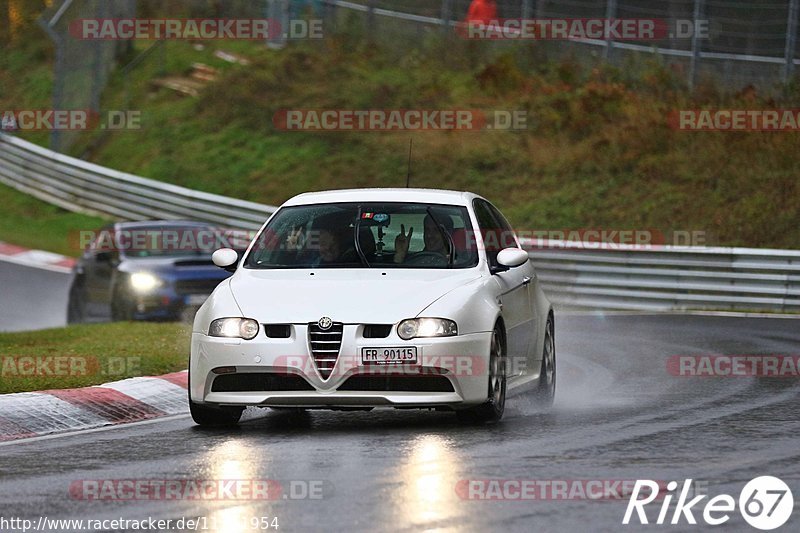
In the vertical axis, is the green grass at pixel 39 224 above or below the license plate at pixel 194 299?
below

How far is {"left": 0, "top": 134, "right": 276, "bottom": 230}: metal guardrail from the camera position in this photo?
31.3 m

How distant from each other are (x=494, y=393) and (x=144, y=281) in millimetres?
11356

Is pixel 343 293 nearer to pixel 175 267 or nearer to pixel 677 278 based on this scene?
pixel 175 267

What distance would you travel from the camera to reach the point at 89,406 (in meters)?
11.2

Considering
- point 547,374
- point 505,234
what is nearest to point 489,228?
point 505,234

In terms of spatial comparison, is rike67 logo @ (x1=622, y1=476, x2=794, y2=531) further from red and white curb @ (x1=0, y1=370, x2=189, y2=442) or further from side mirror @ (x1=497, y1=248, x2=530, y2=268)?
red and white curb @ (x1=0, y1=370, x2=189, y2=442)

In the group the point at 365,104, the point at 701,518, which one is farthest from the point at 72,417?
the point at 365,104

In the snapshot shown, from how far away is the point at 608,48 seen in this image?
34406mm

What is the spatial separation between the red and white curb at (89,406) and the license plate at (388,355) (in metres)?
2.02

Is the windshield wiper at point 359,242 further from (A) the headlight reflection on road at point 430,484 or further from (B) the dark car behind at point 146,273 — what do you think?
(B) the dark car behind at point 146,273
